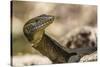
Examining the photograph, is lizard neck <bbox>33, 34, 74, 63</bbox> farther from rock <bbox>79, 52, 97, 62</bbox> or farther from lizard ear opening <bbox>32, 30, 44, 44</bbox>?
rock <bbox>79, 52, 97, 62</bbox>

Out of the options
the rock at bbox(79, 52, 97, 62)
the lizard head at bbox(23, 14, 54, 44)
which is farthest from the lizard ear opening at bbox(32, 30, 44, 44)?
the rock at bbox(79, 52, 97, 62)

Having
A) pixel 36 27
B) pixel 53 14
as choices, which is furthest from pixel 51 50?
pixel 53 14

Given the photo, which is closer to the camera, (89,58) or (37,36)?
(37,36)

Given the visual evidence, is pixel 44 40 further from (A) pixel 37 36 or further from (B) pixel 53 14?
(B) pixel 53 14

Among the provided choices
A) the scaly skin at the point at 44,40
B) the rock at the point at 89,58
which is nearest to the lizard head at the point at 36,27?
the scaly skin at the point at 44,40

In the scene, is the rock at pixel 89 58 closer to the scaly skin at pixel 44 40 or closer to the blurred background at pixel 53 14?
the scaly skin at pixel 44 40

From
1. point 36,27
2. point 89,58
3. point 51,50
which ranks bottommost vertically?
point 89,58
